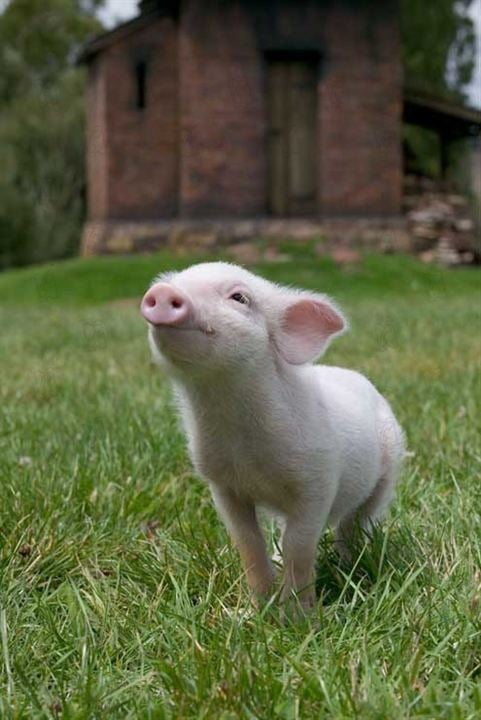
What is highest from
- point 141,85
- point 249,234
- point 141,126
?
point 141,85

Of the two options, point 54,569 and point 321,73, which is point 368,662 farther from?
point 321,73

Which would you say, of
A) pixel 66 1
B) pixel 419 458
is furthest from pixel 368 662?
pixel 66 1

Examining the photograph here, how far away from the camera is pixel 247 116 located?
62.7ft

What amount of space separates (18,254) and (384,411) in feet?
90.4

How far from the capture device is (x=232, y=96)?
1903 cm

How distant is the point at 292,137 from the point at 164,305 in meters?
18.3

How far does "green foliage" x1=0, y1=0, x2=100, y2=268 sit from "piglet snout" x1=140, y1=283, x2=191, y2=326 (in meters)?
27.9

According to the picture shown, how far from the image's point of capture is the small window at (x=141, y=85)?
19688 mm

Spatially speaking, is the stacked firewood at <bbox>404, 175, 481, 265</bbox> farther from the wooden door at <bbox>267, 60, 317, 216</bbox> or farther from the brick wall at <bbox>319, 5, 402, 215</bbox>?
the wooden door at <bbox>267, 60, 317, 216</bbox>

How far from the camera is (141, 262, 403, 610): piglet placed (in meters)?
2.14

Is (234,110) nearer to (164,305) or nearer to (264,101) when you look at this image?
(264,101)

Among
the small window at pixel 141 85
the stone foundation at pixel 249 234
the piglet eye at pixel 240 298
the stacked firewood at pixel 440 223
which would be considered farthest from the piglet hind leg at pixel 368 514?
the small window at pixel 141 85

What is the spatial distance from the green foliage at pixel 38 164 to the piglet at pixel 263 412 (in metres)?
27.6

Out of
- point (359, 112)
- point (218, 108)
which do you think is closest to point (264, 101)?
point (218, 108)
